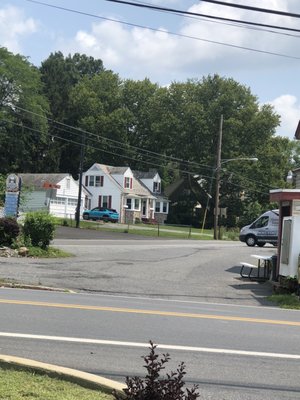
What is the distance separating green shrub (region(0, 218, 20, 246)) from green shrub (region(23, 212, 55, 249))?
1.71 feet

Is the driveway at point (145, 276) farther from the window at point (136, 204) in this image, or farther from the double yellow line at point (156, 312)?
the window at point (136, 204)

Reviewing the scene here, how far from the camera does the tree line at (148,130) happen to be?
235 feet

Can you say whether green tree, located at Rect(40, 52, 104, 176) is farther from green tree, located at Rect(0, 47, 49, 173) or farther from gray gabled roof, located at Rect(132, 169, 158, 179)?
gray gabled roof, located at Rect(132, 169, 158, 179)

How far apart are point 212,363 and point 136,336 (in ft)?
5.53

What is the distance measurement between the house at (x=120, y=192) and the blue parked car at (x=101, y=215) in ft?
16.4

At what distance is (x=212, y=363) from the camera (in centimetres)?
721

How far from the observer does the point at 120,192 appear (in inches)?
2869

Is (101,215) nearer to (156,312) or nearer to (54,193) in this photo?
(54,193)

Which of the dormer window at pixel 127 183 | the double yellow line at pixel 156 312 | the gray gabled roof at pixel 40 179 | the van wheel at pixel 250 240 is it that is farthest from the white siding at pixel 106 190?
the double yellow line at pixel 156 312

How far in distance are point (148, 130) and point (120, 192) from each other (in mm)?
16734

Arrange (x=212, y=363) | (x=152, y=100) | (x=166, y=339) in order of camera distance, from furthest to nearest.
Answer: (x=152, y=100), (x=166, y=339), (x=212, y=363)

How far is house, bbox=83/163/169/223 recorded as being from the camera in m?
73.2

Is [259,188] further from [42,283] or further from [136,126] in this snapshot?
[42,283]

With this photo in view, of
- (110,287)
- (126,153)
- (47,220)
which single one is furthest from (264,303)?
(126,153)
